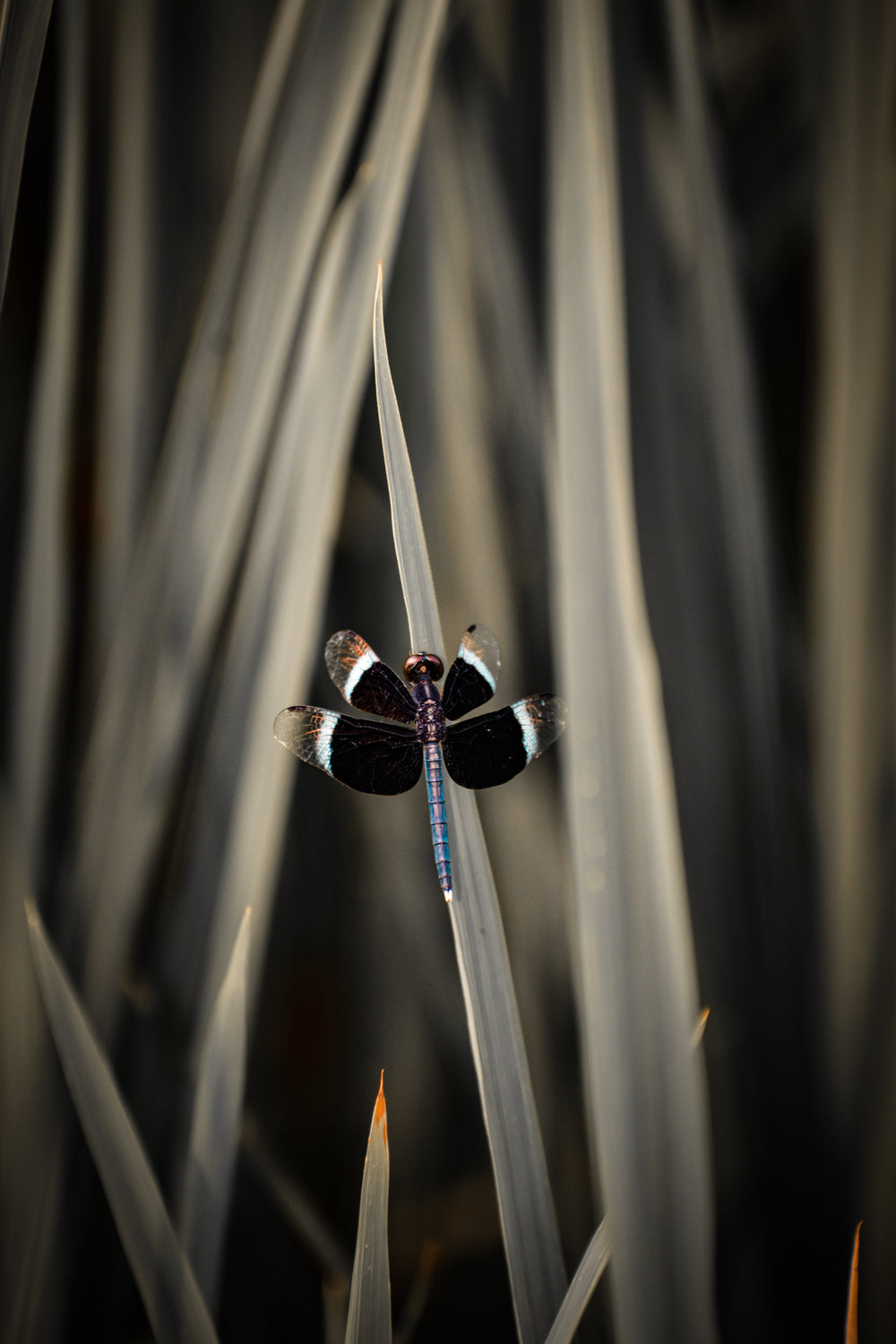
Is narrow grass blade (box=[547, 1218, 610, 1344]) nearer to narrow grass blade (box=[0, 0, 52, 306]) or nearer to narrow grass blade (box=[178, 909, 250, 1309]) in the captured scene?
narrow grass blade (box=[178, 909, 250, 1309])

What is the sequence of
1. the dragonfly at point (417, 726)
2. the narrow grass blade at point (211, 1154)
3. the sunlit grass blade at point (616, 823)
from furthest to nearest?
the dragonfly at point (417, 726)
the narrow grass blade at point (211, 1154)
the sunlit grass blade at point (616, 823)

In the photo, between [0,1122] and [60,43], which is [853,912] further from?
[60,43]

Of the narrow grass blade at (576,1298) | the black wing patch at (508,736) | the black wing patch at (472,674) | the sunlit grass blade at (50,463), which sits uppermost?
the sunlit grass blade at (50,463)

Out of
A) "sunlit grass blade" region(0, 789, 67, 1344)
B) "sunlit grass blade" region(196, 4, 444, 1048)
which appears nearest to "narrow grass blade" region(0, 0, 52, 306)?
"sunlit grass blade" region(196, 4, 444, 1048)

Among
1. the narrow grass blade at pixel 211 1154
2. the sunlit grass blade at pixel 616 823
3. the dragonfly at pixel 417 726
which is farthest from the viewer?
the dragonfly at pixel 417 726

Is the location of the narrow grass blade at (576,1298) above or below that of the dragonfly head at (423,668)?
below

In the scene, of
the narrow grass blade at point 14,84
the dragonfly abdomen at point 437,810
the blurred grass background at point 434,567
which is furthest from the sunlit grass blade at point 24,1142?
the narrow grass blade at point 14,84

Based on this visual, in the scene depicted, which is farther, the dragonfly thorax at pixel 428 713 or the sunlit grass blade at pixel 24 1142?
the dragonfly thorax at pixel 428 713

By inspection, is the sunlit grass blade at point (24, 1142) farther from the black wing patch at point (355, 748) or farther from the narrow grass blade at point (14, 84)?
the narrow grass blade at point (14, 84)
